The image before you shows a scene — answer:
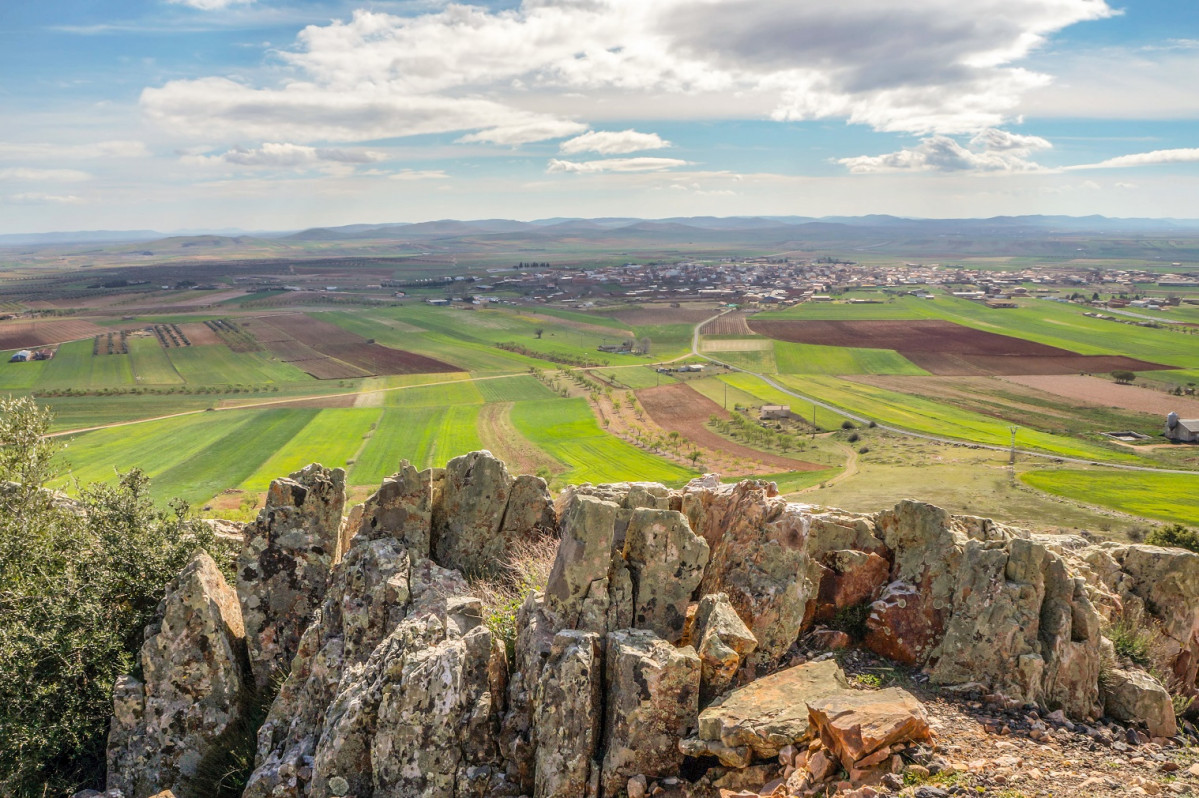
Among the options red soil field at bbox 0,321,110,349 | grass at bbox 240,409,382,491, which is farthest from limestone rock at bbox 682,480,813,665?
red soil field at bbox 0,321,110,349

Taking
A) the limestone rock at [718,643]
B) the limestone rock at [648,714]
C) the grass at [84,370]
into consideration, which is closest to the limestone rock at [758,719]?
the limestone rock at [718,643]

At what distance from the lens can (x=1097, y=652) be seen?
15953mm

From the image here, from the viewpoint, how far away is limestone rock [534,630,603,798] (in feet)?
46.6

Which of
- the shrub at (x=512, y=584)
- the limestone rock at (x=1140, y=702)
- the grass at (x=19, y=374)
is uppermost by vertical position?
the shrub at (x=512, y=584)

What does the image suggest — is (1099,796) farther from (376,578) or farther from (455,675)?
(376,578)

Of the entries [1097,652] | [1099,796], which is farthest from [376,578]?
[1097,652]

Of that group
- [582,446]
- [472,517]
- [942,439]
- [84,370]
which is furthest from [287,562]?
[84,370]

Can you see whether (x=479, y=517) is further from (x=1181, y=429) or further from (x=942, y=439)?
(x=1181, y=429)

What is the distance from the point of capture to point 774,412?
104 meters

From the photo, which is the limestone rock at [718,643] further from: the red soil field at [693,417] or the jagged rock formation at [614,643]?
the red soil field at [693,417]

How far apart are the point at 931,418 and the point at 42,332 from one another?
7876 inches

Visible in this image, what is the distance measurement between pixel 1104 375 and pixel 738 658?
484 ft

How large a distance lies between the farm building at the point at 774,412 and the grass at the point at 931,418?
12507 millimetres

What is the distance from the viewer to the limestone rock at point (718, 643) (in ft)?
49.8
